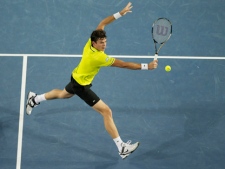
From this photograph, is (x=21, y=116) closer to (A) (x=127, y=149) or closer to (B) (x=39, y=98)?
(B) (x=39, y=98)

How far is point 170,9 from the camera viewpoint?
35.9ft

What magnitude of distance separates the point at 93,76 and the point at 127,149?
1.41 m

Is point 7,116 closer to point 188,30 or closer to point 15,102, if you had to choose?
point 15,102

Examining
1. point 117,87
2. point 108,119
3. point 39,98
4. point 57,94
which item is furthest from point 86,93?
point 117,87

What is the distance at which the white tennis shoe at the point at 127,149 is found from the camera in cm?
864

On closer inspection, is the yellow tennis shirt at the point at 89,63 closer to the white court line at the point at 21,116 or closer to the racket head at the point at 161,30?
the racket head at the point at 161,30

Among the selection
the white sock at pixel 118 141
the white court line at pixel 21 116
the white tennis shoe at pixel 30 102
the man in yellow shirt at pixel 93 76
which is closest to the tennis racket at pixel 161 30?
the man in yellow shirt at pixel 93 76

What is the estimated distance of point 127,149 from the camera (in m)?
8.66

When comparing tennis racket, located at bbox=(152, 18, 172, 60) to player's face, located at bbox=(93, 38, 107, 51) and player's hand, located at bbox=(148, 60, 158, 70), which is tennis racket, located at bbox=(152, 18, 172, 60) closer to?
player's hand, located at bbox=(148, 60, 158, 70)

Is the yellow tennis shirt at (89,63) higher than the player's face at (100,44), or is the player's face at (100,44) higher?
the player's face at (100,44)

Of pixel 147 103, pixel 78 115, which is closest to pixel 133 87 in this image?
pixel 147 103

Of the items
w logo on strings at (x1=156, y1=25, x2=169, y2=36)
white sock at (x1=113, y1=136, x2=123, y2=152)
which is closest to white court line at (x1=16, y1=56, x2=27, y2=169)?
white sock at (x1=113, y1=136, x2=123, y2=152)

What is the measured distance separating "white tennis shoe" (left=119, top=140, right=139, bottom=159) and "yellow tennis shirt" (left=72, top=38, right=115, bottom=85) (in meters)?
1.28

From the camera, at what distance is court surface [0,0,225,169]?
353 inches
